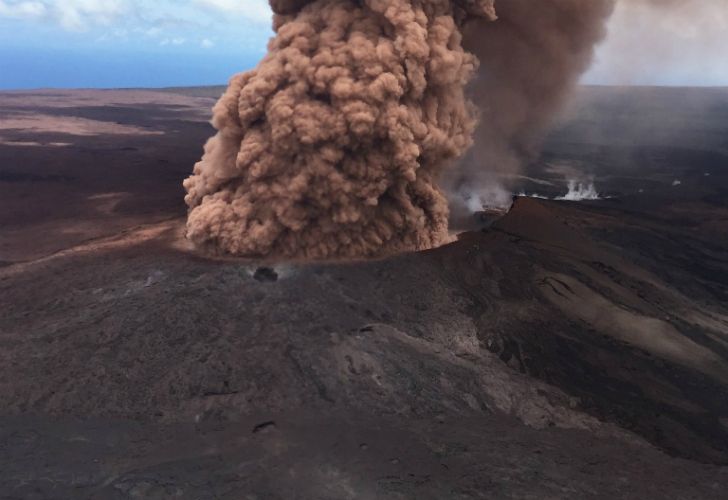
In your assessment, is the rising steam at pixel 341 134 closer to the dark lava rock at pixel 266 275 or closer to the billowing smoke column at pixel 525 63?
the dark lava rock at pixel 266 275

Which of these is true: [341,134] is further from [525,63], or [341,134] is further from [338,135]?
[525,63]

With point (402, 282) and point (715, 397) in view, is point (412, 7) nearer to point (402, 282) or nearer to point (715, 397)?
point (402, 282)

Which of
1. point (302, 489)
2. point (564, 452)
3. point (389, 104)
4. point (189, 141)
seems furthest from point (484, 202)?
point (189, 141)

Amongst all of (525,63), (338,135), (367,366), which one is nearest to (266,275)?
(338,135)

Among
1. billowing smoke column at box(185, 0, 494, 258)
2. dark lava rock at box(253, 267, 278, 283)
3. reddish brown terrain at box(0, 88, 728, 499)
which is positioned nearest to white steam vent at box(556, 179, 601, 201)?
reddish brown terrain at box(0, 88, 728, 499)

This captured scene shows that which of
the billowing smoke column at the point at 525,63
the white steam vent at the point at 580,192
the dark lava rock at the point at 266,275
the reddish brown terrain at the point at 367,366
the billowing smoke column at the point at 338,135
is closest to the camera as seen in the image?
the reddish brown terrain at the point at 367,366

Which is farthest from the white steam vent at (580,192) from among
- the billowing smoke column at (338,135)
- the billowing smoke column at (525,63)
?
the billowing smoke column at (338,135)

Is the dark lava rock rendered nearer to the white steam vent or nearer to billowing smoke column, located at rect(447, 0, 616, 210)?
billowing smoke column, located at rect(447, 0, 616, 210)
